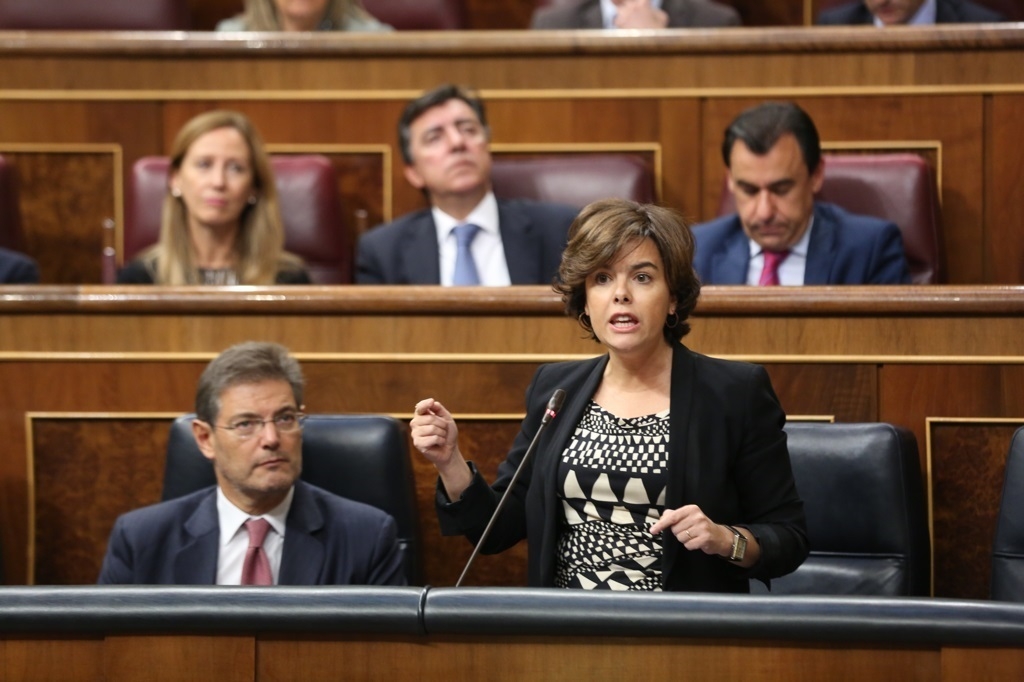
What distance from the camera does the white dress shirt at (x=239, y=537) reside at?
1.15m

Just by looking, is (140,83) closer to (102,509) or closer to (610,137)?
(610,137)

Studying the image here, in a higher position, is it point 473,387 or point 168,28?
point 168,28

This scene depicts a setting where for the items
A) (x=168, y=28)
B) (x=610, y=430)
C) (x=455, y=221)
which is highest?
(x=168, y=28)

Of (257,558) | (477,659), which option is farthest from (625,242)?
(257,558)

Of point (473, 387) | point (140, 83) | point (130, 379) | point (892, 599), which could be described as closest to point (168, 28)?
point (140, 83)

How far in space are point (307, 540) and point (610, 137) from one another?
0.76 metres

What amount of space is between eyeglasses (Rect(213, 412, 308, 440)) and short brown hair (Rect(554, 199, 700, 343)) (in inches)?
12.1

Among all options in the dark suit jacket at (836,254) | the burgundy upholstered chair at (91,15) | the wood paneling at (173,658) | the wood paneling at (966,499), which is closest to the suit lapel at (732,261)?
the dark suit jacket at (836,254)

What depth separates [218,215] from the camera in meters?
1.60

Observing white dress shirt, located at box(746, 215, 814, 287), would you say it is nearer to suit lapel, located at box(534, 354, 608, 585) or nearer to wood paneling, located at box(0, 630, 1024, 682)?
suit lapel, located at box(534, 354, 608, 585)

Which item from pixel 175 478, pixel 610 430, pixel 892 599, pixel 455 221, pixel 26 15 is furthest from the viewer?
pixel 26 15

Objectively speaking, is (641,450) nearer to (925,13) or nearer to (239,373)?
(239,373)

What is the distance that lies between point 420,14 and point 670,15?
39 cm

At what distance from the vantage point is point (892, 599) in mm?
695
